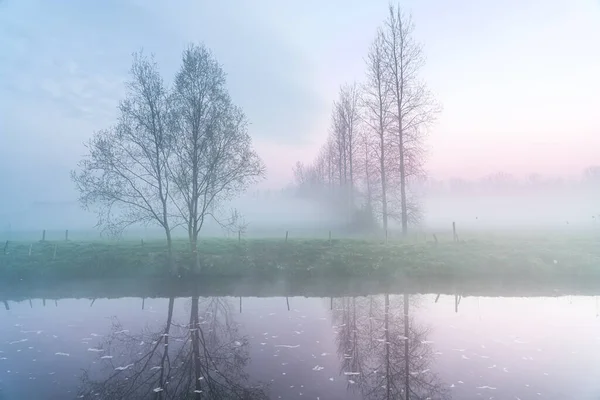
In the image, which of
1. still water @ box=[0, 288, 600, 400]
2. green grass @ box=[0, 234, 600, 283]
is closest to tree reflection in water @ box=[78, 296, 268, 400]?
still water @ box=[0, 288, 600, 400]

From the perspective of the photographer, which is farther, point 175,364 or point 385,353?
point 385,353

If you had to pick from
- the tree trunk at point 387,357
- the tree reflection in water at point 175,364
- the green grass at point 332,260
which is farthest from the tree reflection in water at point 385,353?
the green grass at point 332,260

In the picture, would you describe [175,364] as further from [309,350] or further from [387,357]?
[387,357]

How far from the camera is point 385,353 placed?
11984 mm

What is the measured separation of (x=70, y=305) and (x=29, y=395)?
12.6 meters

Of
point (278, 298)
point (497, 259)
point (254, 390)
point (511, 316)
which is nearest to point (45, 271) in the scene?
point (278, 298)

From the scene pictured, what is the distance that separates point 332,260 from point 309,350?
1520 cm

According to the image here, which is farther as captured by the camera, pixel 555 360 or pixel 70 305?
pixel 70 305

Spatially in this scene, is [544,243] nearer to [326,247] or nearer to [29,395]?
[326,247]

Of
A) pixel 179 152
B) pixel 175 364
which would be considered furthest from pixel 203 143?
pixel 175 364

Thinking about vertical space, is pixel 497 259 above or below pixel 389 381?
above

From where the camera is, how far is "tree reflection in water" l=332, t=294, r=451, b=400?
9.55 meters

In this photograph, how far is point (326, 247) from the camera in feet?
103

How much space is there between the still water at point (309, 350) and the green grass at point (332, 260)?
5534 millimetres
